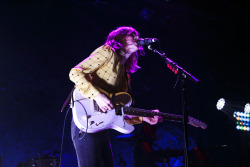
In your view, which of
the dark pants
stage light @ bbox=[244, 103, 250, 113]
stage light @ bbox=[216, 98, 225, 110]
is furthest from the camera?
stage light @ bbox=[244, 103, 250, 113]

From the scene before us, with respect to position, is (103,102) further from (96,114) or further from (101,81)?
(101,81)

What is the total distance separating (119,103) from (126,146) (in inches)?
142

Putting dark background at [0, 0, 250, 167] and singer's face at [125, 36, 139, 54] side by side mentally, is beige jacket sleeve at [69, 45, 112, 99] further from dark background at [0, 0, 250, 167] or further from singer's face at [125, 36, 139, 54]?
dark background at [0, 0, 250, 167]

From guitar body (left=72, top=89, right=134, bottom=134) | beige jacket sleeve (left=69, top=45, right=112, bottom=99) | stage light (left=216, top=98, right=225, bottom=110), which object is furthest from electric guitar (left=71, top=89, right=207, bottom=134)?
stage light (left=216, top=98, right=225, bottom=110)

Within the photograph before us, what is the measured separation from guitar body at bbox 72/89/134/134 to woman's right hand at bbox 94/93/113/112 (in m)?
0.09

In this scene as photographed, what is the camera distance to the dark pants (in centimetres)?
216

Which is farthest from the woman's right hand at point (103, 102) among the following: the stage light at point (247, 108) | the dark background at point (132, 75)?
the stage light at point (247, 108)

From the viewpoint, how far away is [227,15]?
6.48 metres

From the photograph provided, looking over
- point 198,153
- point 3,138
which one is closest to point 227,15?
point 198,153

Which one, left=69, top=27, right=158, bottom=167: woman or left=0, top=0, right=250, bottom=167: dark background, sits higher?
left=0, top=0, right=250, bottom=167: dark background

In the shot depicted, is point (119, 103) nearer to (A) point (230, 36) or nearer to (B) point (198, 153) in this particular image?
(B) point (198, 153)

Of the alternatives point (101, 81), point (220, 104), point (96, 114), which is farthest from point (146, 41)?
point (220, 104)

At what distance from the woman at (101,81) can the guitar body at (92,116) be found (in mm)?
71

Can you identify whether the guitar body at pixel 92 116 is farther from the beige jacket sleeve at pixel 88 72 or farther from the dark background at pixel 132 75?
the dark background at pixel 132 75
